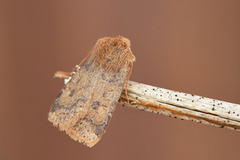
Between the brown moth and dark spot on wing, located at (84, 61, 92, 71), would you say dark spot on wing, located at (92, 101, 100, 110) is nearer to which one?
the brown moth

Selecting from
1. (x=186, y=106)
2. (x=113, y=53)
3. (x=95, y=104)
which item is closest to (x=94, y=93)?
(x=95, y=104)

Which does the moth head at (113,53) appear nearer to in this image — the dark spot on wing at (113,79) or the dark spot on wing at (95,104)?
the dark spot on wing at (113,79)

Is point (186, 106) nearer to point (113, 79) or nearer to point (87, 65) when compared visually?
point (113, 79)

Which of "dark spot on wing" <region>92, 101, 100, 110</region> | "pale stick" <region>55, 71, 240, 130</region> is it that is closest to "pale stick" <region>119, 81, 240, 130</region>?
"pale stick" <region>55, 71, 240, 130</region>

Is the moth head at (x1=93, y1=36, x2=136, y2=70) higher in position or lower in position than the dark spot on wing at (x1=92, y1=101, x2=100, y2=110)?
higher

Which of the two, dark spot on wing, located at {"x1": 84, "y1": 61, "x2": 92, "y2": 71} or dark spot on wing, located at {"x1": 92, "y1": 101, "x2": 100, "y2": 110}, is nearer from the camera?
dark spot on wing, located at {"x1": 92, "y1": 101, "x2": 100, "y2": 110}

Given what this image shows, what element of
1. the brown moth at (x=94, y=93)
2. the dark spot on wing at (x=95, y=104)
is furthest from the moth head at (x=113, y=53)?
the dark spot on wing at (x=95, y=104)

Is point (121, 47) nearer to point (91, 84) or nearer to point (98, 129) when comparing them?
point (91, 84)
